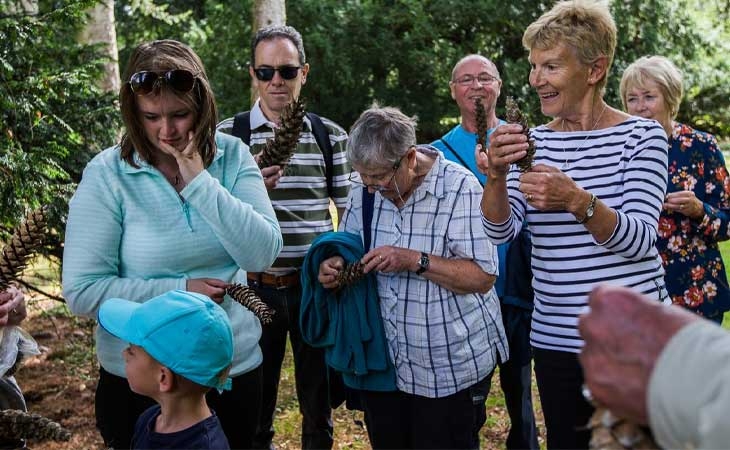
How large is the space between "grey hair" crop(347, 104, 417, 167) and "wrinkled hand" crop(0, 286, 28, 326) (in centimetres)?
143

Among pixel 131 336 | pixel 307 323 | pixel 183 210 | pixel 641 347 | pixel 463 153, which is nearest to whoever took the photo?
pixel 641 347

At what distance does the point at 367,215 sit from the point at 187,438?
1.43 meters

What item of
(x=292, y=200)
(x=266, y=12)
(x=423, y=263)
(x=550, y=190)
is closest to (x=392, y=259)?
(x=423, y=263)

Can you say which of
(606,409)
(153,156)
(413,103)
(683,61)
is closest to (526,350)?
(153,156)

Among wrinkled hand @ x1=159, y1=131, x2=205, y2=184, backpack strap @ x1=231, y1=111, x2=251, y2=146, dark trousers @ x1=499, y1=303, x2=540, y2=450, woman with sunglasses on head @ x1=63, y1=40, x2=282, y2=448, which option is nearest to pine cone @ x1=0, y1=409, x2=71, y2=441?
woman with sunglasses on head @ x1=63, y1=40, x2=282, y2=448

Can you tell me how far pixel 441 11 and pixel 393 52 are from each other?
1.05 metres

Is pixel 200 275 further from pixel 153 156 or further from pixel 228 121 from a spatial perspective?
pixel 228 121

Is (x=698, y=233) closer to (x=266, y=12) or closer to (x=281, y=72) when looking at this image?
(x=281, y=72)

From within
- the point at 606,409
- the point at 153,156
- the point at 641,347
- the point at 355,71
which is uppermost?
the point at 355,71

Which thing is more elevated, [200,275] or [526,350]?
[200,275]

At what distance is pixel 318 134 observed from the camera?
178 inches

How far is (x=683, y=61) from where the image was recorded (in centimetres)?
1343

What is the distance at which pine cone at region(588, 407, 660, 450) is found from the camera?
1.21m

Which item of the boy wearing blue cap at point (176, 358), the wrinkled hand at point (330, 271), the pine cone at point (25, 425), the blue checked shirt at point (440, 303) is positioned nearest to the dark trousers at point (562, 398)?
the blue checked shirt at point (440, 303)
